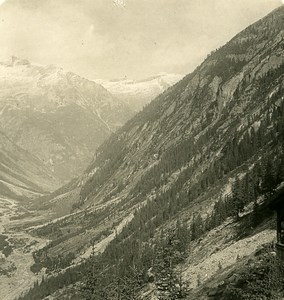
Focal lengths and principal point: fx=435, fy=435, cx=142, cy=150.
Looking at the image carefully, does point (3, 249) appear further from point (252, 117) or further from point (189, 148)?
point (252, 117)

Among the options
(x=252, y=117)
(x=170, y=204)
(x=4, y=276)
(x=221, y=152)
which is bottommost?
(x=4, y=276)

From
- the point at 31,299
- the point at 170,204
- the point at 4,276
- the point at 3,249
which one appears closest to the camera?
the point at 31,299

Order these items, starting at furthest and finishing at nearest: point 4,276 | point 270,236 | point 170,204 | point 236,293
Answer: point 4,276 → point 170,204 → point 270,236 → point 236,293

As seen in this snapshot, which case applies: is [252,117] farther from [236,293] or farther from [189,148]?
[236,293]

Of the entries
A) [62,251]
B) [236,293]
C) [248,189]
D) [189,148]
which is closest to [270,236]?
[236,293]

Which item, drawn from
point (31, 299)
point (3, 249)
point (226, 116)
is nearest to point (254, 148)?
point (226, 116)

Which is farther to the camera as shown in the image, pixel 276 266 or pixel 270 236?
pixel 270 236

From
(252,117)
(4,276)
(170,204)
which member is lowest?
(4,276)

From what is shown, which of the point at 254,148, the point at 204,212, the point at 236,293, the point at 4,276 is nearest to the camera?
the point at 236,293

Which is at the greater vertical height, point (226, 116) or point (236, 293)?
point (226, 116)
